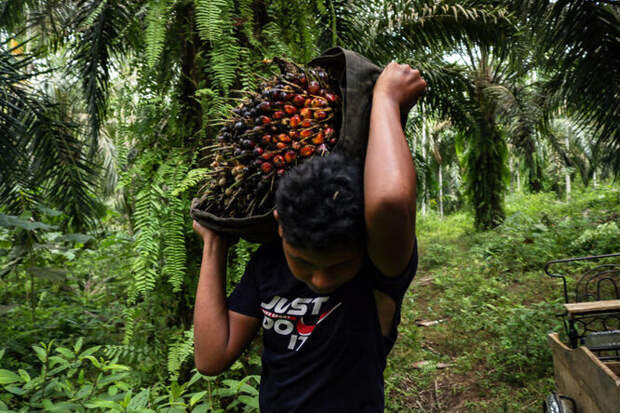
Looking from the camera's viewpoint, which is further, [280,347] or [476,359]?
[476,359]

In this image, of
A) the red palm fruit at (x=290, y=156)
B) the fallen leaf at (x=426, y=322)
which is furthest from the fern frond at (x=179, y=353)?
the fallen leaf at (x=426, y=322)

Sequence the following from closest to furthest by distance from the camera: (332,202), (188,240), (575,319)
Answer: (332,202), (188,240), (575,319)

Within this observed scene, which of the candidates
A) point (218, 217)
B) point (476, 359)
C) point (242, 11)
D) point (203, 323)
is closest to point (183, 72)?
point (242, 11)

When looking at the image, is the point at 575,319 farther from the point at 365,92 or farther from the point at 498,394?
the point at 365,92

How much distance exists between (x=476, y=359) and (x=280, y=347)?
364cm

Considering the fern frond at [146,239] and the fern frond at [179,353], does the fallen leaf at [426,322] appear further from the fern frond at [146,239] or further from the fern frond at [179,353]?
the fern frond at [146,239]

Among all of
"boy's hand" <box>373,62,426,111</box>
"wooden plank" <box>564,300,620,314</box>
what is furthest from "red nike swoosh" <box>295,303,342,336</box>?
"wooden plank" <box>564,300,620,314</box>

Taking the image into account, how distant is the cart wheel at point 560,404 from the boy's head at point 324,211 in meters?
2.50

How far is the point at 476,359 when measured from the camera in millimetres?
4035

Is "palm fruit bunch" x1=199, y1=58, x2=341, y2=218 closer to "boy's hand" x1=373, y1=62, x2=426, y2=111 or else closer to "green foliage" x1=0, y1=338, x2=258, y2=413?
"boy's hand" x1=373, y1=62, x2=426, y2=111

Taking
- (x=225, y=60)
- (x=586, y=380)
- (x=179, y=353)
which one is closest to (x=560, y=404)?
(x=586, y=380)

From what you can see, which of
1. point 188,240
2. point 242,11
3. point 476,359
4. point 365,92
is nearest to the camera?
point 365,92

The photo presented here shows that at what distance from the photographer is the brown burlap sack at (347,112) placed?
0.86 meters

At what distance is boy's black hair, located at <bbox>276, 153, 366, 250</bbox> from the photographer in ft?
2.56
